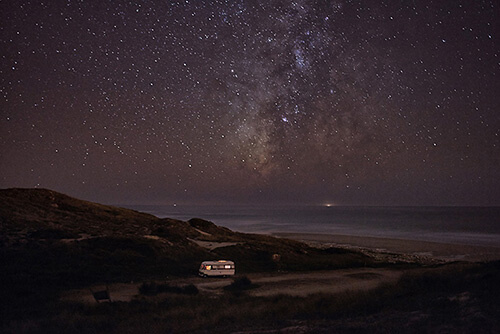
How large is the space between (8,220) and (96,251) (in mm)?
12229

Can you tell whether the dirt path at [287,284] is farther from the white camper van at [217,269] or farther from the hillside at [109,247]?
the hillside at [109,247]

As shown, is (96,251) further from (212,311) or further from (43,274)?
(212,311)

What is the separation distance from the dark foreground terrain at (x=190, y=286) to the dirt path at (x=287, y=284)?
0.13 metres

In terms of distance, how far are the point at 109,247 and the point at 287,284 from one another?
17.0m

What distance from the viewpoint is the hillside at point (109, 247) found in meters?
28.7

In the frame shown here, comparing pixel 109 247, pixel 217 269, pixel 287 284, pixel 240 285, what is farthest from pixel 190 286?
pixel 109 247

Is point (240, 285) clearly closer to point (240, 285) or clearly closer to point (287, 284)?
point (240, 285)

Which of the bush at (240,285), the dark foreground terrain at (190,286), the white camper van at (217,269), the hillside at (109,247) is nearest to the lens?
the dark foreground terrain at (190,286)

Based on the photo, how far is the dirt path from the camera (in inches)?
835

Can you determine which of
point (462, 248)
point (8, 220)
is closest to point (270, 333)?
point (8, 220)

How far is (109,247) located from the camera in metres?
34.6

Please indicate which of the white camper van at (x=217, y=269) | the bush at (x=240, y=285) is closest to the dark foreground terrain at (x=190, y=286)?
the bush at (x=240, y=285)

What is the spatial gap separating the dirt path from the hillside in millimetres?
3366

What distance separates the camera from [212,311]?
1584 cm
